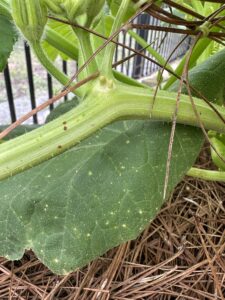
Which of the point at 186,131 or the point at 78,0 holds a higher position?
the point at 78,0

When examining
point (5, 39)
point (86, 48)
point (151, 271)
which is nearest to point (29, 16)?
point (86, 48)

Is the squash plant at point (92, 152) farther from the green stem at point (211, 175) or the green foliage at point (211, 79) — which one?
the green stem at point (211, 175)

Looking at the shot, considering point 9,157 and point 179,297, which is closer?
point 9,157

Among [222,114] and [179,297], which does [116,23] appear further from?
[179,297]

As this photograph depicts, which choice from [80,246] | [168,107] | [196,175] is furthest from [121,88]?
[196,175]

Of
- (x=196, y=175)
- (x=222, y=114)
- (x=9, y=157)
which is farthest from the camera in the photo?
(x=196, y=175)

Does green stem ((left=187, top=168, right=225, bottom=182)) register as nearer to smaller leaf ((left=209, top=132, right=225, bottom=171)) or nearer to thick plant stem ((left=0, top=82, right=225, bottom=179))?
smaller leaf ((left=209, top=132, right=225, bottom=171))
